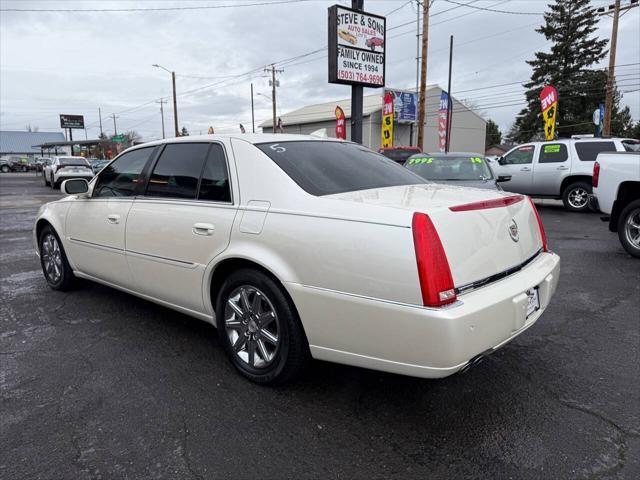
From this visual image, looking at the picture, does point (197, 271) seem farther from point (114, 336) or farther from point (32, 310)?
point (32, 310)

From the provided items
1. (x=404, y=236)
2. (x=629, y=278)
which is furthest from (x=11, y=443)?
(x=629, y=278)

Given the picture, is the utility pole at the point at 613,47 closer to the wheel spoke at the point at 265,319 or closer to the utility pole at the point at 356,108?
the utility pole at the point at 356,108

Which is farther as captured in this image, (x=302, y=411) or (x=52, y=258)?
(x=52, y=258)

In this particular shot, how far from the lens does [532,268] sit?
282 centimetres

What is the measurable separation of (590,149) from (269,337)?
38.3ft

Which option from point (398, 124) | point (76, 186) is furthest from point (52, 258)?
point (398, 124)

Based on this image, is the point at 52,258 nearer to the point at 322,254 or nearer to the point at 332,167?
the point at 332,167

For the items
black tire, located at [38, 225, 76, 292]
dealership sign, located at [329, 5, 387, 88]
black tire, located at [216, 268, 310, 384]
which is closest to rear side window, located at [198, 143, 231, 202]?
black tire, located at [216, 268, 310, 384]

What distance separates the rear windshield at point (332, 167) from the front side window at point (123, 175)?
1369 millimetres

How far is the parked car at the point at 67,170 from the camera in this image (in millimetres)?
22172

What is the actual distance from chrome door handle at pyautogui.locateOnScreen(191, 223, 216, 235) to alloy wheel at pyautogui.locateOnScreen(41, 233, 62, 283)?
99.5 inches

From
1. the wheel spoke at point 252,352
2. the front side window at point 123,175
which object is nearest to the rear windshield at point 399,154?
the front side window at point 123,175

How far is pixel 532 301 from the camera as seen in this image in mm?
2660

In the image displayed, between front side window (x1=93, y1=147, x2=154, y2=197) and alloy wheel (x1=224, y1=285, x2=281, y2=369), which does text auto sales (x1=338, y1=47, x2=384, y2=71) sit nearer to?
front side window (x1=93, y1=147, x2=154, y2=197)
